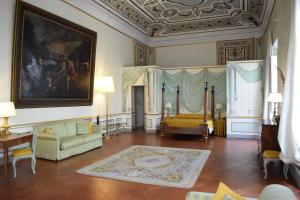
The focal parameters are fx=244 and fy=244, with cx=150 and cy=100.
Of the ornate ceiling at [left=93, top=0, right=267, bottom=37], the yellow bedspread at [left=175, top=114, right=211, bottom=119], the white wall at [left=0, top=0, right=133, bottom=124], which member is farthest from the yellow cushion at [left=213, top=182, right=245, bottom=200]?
the yellow bedspread at [left=175, top=114, right=211, bottom=119]

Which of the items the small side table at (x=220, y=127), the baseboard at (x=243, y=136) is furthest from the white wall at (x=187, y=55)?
the baseboard at (x=243, y=136)

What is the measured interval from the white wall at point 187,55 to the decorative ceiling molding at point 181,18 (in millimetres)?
234

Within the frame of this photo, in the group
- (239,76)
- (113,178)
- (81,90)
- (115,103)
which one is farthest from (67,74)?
(239,76)

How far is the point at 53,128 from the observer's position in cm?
519

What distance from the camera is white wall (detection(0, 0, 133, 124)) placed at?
441 cm

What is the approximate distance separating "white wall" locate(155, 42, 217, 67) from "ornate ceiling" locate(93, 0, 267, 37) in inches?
24.2

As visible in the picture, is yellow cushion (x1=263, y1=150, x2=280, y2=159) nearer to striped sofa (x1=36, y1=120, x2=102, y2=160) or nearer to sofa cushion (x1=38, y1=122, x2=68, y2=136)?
striped sofa (x1=36, y1=120, x2=102, y2=160)

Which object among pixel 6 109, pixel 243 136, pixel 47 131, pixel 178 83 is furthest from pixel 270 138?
pixel 178 83

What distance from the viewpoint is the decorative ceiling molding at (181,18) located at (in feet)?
22.9

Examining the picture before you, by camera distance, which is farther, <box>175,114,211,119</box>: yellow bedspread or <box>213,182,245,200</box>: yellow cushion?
<box>175,114,211,119</box>: yellow bedspread

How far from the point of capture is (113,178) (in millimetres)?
3766

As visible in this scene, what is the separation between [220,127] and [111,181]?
5.24 m

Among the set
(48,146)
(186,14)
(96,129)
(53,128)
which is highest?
(186,14)

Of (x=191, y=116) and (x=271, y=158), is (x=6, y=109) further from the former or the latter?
(x=191, y=116)
